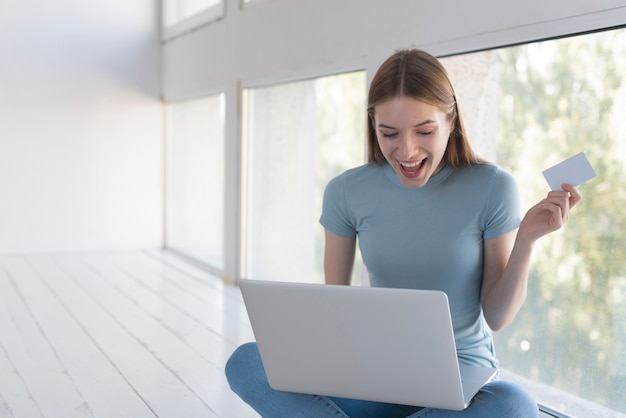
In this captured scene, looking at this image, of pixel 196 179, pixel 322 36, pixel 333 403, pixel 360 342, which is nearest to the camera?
pixel 360 342

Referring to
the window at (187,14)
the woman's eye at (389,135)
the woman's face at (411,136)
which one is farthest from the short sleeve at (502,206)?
the window at (187,14)

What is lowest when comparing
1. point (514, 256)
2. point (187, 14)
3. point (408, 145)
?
point (514, 256)

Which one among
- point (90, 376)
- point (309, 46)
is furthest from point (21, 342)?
point (309, 46)

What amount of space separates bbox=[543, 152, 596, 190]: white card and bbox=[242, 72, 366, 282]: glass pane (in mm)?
1712

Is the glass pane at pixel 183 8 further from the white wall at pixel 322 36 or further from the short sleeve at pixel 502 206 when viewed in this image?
the short sleeve at pixel 502 206

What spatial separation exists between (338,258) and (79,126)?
397cm

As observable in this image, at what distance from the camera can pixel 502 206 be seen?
1.48 meters

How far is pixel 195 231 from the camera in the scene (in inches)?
194

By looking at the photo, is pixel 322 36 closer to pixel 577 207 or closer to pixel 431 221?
pixel 577 207

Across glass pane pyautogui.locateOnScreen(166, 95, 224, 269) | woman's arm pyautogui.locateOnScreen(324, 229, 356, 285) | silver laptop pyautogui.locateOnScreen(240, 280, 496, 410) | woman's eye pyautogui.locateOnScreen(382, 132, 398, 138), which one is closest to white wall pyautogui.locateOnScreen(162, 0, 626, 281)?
glass pane pyautogui.locateOnScreen(166, 95, 224, 269)

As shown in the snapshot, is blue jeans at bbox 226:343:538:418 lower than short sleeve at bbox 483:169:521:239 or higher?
lower

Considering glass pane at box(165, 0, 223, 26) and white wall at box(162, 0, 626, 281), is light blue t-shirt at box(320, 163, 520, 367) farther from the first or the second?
glass pane at box(165, 0, 223, 26)

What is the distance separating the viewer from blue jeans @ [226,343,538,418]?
130cm

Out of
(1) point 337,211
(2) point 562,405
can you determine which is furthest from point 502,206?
(2) point 562,405
